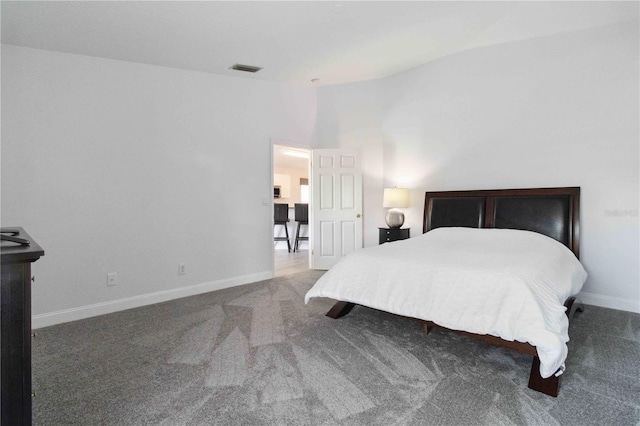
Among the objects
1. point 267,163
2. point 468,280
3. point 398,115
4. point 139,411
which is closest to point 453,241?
point 468,280

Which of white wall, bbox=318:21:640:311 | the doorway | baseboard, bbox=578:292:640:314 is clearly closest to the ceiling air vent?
the doorway

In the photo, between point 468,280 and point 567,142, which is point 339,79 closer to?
point 567,142

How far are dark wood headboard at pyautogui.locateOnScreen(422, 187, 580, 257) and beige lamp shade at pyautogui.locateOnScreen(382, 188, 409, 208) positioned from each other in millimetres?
278

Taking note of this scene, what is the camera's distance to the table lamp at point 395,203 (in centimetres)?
442

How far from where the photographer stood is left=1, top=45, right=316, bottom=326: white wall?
9.52 ft

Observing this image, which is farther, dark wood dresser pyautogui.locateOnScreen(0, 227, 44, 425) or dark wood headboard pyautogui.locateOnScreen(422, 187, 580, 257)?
dark wood headboard pyautogui.locateOnScreen(422, 187, 580, 257)

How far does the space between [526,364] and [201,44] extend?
3.72 m

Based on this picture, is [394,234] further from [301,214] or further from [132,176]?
[301,214]

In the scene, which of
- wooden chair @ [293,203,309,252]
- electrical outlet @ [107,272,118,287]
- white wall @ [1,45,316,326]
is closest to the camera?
white wall @ [1,45,316,326]

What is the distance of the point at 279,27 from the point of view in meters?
2.99

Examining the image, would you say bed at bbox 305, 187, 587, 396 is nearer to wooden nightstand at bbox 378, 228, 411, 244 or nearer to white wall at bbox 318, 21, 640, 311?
white wall at bbox 318, 21, 640, 311

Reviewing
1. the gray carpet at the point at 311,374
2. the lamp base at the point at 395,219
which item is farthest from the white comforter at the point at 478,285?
the lamp base at the point at 395,219

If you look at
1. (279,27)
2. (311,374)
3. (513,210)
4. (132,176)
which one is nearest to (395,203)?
(513,210)

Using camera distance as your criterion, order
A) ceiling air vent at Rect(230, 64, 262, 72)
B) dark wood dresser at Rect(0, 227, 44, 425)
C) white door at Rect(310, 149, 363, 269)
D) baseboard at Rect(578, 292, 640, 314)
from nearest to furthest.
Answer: dark wood dresser at Rect(0, 227, 44, 425)
baseboard at Rect(578, 292, 640, 314)
ceiling air vent at Rect(230, 64, 262, 72)
white door at Rect(310, 149, 363, 269)
